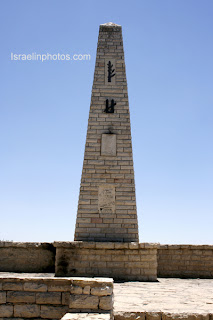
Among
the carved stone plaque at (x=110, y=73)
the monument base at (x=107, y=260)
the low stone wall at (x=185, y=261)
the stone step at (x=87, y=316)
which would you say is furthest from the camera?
the carved stone plaque at (x=110, y=73)

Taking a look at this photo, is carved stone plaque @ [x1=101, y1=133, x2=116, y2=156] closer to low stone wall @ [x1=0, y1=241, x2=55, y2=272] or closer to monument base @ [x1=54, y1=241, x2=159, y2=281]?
monument base @ [x1=54, y1=241, x2=159, y2=281]

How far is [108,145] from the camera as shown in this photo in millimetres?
9438

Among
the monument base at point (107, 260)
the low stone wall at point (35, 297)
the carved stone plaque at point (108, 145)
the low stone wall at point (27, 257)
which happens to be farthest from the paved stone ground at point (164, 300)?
the carved stone plaque at point (108, 145)

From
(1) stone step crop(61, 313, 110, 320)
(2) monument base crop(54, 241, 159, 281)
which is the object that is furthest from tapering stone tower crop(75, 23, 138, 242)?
(1) stone step crop(61, 313, 110, 320)

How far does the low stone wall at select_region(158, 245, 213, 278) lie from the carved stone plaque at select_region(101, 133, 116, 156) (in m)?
2.92

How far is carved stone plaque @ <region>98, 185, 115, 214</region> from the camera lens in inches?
356

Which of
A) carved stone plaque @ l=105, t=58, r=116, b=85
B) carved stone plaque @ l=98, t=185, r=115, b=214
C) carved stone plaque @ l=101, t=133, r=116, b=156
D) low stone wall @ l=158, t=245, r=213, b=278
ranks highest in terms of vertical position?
carved stone plaque @ l=105, t=58, r=116, b=85

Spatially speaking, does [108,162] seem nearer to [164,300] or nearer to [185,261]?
[185,261]

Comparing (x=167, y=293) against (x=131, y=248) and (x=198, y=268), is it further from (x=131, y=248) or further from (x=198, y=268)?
(x=198, y=268)

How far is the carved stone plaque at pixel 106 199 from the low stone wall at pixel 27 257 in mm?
1684

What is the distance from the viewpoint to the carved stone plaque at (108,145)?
370 inches

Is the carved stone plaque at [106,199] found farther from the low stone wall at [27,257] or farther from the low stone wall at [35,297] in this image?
the low stone wall at [35,297]

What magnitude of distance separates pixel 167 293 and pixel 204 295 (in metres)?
0.65

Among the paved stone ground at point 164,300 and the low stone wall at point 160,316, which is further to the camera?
the paved stone ground at point 164,300
